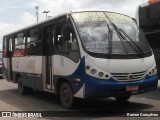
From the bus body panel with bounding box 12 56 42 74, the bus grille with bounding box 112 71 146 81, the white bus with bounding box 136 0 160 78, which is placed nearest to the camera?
the bus grille with bounding box 112 71 146 81

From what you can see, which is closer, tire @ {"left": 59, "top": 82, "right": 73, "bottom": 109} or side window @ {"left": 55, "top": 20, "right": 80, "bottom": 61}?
side window @ {"left": 55, "top": 20, "right": 80, "bottom": 61}

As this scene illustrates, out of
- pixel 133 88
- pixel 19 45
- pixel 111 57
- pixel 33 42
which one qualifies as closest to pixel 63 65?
pixel 111 57

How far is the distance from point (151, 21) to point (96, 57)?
5.68 m

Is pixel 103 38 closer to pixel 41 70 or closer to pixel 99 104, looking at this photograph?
pixel 99 104

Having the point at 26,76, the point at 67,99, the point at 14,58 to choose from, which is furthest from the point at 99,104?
the point at 14,58

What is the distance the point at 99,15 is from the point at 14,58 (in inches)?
259

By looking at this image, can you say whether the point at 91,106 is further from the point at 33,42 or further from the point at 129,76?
the point at 33,42

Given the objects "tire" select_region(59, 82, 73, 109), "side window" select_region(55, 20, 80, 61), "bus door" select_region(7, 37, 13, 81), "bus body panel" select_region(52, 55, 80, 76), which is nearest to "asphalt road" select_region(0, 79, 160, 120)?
"tire" select_region(59, 82, 73, 109)

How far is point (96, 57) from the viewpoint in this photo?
9.55 meters

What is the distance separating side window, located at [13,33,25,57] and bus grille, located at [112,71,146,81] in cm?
612

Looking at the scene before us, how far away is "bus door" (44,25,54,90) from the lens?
11.9 metres

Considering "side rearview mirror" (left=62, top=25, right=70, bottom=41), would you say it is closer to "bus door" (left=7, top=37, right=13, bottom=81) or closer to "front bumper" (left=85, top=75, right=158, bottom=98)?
"front bumper" (left=85, top=75, right=158, bottom=98)

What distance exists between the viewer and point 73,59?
33.4ft

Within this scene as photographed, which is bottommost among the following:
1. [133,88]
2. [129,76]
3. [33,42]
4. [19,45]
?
[133,88]
